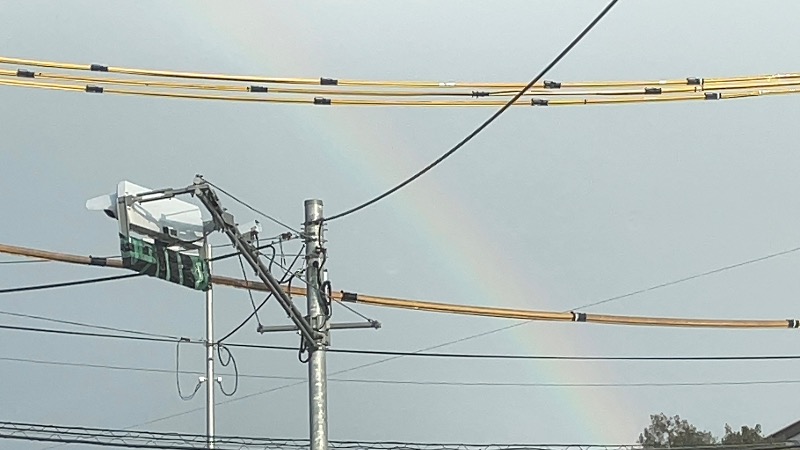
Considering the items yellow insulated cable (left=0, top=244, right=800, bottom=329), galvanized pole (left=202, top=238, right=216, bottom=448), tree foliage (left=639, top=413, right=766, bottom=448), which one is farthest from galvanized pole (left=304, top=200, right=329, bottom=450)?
tree foliage (left=639, top=413, right=766, bottom=448)

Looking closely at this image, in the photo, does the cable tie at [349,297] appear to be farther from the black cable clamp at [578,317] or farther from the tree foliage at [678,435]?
the tree foliage at [678,435]

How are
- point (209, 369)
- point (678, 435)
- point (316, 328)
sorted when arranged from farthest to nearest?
point (678, 435)
point (209, 369)
point (316, 328)

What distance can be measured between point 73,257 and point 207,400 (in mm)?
10601

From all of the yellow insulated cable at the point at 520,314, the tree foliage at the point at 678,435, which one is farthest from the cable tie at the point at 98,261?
the tree foliage at the point at 678,435

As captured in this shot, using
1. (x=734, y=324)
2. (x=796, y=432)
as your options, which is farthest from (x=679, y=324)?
(x=796, y=432)

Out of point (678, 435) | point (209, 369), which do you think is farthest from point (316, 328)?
point (678, 435)

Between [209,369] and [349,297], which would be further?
[209,369]

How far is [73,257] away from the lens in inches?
611

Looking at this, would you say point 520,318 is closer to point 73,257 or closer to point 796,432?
point 73,257

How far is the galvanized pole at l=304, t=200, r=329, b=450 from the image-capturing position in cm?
1425

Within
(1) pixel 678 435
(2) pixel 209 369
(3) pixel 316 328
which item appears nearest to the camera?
(3) pixel 316 328

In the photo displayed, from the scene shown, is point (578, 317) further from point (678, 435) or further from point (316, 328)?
point (678, 435)

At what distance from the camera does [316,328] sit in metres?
14.8

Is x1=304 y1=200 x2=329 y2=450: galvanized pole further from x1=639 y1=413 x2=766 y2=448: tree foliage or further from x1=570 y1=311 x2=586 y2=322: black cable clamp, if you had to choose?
x1=639 y1=413 x2=766 y2=448: tree foliage
